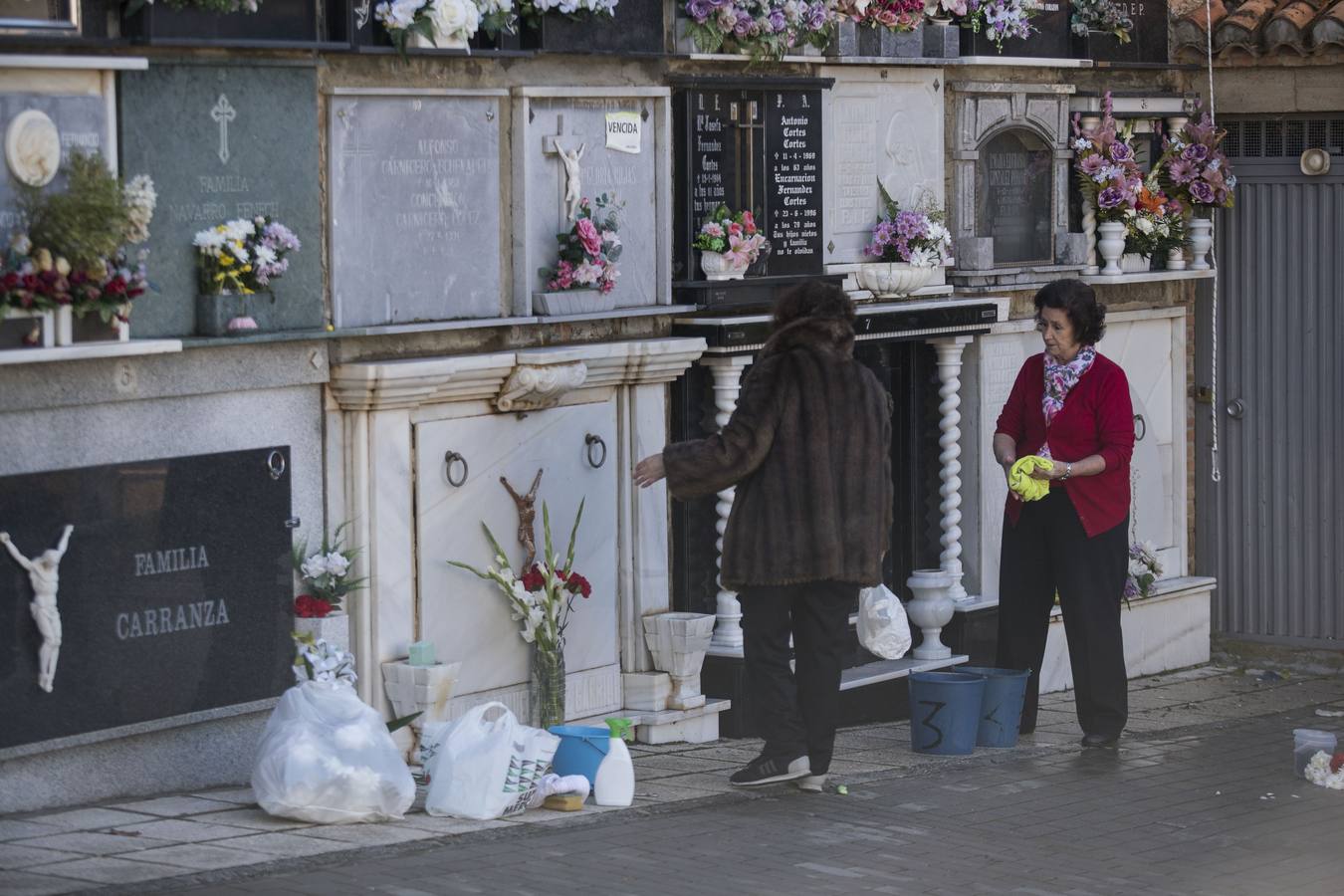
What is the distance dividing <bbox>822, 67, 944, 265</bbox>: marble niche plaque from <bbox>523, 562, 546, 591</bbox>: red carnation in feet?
8.27

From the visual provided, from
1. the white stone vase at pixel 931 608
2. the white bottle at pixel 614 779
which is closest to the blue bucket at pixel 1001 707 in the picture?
the white stone vase at pixel 931 608

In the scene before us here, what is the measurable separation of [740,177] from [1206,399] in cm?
430

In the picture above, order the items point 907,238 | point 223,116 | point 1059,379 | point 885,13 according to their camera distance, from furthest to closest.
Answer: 1. point 907,238
2. point 885,13
3. point 1059,379
4. point 223,116

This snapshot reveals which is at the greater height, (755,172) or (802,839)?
(755,172)

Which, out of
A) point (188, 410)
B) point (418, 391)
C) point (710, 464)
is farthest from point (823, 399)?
point (188, 410)

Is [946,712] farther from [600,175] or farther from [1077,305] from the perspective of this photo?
[600,175]

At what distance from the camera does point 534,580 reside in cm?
975

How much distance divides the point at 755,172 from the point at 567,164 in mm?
1240

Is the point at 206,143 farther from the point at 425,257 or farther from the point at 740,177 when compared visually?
the point at 740,177

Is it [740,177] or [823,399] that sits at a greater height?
[740,177]

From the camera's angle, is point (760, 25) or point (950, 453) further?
point (950, 453)

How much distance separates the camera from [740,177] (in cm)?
1083

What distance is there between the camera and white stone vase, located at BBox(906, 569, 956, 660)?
39.0 feet

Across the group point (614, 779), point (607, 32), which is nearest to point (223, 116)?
point (607, 32)
